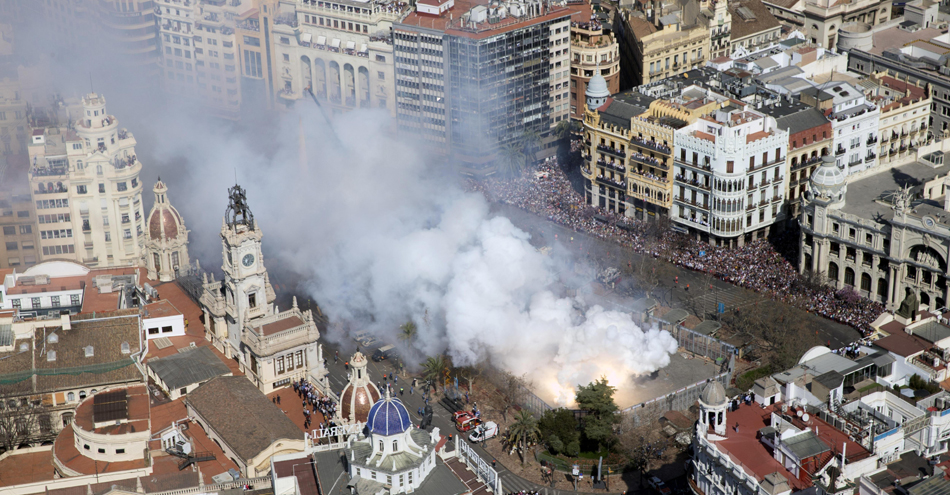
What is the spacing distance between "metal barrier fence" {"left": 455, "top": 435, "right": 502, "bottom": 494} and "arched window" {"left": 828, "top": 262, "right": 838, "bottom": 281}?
71.1 m

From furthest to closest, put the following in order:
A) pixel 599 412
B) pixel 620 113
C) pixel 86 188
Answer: pixel 620 113
pixel 86 188
pixel 599 412

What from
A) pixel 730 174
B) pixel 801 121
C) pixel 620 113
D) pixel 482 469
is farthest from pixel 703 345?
pixel 620 113

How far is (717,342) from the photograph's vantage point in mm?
159000

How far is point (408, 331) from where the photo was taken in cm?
16162

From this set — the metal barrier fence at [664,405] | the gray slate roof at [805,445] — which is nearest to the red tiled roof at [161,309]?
the metal barrier fence at [664,405]

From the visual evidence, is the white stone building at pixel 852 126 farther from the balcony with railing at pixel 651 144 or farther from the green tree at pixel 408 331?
the green tree at pixel 408 331

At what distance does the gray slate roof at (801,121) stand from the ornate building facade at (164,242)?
280ft

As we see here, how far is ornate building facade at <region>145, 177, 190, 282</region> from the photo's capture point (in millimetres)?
170250

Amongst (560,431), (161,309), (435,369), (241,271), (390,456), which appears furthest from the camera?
(161,309)

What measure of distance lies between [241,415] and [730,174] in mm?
79853

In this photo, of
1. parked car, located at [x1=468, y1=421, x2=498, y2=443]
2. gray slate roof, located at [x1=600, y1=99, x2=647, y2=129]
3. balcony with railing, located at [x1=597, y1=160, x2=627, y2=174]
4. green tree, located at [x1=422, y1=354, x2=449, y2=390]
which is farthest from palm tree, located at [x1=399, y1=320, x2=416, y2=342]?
gray slate roof, located at [x1=600, y1=99, x2=647, y2=129]

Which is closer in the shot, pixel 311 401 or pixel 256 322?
pixel 311 401

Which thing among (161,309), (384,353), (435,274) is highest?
(435,274)

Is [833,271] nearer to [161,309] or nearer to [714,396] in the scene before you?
[714,396]
